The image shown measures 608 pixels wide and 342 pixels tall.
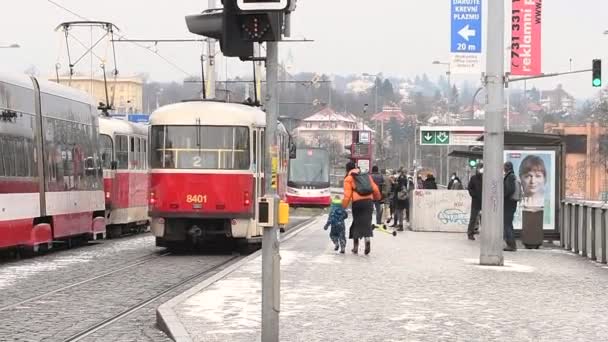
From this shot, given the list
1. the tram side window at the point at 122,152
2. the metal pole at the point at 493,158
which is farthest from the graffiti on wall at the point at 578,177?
the metal pole at the point at 493,158

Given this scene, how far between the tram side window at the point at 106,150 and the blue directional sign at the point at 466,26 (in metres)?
11.4

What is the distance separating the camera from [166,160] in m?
19.5

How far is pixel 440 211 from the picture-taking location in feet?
94.6

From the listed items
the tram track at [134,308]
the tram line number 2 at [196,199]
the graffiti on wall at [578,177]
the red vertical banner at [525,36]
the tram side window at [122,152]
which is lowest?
the graffiti on wall at [578,177]

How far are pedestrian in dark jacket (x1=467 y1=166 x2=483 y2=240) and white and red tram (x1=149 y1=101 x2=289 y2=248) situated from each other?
Result: 20.9ft

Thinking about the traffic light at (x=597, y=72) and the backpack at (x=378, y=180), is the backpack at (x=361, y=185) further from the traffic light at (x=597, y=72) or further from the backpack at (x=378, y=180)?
the traffic light at (x=597, y=72)

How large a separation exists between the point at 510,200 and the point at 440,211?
29.3 ft

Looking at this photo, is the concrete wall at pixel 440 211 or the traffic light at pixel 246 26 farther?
the concrete wall at pixel 440 211

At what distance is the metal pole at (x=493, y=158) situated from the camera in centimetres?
1669

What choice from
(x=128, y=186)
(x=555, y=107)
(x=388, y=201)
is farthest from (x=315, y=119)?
(x=128, y=186)

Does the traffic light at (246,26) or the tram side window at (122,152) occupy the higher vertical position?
the traffic light at (246,26)

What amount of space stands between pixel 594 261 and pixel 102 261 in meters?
9.67

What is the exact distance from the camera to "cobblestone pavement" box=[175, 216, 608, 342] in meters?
9.23

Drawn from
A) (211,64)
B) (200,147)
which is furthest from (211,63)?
(200,147)
